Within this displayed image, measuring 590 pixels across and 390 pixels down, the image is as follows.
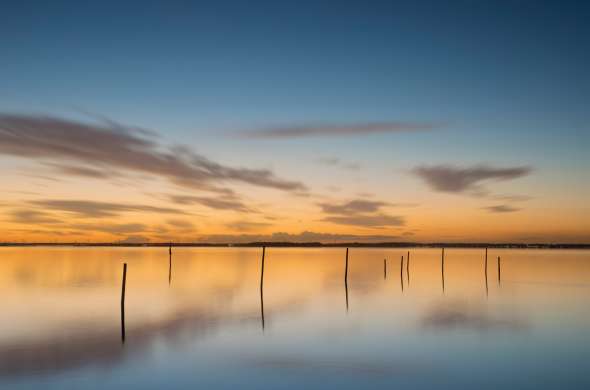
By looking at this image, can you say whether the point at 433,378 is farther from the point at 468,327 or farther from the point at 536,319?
the point at 536,319

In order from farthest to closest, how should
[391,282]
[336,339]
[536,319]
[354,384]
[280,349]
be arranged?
[391,282], [536,319], [336,339], [280,349], [354,384]

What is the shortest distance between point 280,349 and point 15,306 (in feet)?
73.7

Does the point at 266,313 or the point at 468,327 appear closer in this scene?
the point at 468,327

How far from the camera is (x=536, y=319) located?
3259 centimetres

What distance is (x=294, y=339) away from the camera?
85.6ft

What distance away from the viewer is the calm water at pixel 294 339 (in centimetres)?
1900

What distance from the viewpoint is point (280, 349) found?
78.0 feet

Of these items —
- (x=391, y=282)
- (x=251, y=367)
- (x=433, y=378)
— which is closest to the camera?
(x=433, y=378)

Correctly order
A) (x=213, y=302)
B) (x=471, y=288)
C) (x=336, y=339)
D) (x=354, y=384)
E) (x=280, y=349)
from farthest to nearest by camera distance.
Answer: (x=471, y=288), (x=213, y=302), (x=336, y=339), (x=280, y=349), (x=354, y=384)

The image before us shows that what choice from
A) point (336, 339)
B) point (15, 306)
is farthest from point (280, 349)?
point (15, 306)

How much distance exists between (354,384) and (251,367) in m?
4.47

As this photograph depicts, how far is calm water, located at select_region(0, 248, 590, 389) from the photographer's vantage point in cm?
1900

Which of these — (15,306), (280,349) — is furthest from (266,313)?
(15,306)

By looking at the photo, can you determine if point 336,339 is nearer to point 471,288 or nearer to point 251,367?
point 251,367
